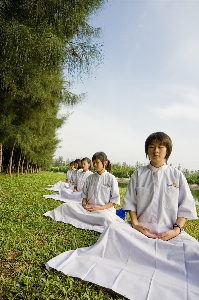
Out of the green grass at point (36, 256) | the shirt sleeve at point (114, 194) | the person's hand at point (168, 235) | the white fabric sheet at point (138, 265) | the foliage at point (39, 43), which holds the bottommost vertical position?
the green grass at point (36, 256)

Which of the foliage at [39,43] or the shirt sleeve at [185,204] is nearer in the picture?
the shirt sleeve at [185,204]

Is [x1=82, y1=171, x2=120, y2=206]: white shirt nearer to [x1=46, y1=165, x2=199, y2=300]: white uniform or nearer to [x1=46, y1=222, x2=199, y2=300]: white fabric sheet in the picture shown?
[x1=46, y1=165, x2=199, y2=300]: white uniform

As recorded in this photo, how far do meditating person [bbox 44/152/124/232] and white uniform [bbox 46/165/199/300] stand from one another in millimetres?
1756

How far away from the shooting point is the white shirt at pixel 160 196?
2.97 meters

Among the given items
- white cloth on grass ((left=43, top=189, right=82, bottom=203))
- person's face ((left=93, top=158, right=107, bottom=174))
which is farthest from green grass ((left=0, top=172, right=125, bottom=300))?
white cloth on grass ((left=43, top=189, right=82, bottom=203))

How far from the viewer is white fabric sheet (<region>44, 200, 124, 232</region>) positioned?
4660mm

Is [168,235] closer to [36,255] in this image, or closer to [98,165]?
[36,255]

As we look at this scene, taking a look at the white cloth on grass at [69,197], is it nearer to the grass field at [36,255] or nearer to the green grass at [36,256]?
the grass field at [36,255]

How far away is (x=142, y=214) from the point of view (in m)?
3.06

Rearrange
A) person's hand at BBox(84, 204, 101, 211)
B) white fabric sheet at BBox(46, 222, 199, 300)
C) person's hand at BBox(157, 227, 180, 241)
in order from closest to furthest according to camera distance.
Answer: white fabric sheet at BBox(46, 222, 199, 300)
person's hand at BBox(157, 227, 180, 241)
person's hand at BBox(84, 204, 101, 211)

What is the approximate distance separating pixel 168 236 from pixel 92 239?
1.69m

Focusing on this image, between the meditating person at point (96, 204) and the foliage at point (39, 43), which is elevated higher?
the foliage at point (39, 43)

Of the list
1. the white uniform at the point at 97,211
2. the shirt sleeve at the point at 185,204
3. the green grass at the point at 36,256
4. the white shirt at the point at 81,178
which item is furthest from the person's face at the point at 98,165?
the white shirt at the point at 81,178

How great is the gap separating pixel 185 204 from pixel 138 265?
97 cm
